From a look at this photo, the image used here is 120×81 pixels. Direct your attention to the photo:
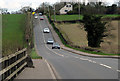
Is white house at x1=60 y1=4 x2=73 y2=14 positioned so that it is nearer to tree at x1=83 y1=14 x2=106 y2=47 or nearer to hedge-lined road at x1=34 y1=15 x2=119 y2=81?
tree at x1=83 y1=14 x2=106 y2=47

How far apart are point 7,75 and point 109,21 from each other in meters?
41.7

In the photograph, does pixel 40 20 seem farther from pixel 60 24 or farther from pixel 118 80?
pixel 118 80

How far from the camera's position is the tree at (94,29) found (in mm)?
47781

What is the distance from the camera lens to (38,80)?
10.1 meters

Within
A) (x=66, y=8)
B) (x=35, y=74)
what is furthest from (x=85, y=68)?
(x=66, y=8)

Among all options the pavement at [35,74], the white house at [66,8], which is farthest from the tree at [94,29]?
the white house at [66,8]

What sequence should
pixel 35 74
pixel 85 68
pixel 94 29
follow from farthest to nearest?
pixel 94 29 < pixel 85 68 < pixel 35 74

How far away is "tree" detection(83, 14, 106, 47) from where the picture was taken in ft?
157

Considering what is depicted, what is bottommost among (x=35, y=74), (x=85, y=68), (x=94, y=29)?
(x=94, y=29)

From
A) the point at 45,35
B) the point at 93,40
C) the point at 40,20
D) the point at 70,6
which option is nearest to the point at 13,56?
the point at 93,40

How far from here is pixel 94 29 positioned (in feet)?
159

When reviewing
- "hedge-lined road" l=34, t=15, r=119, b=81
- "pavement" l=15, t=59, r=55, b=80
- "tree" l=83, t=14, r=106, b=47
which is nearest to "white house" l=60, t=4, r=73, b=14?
"tree" l=83, t=14, r=106, b=47

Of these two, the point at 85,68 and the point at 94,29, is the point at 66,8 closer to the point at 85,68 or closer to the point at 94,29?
the point at 94,29

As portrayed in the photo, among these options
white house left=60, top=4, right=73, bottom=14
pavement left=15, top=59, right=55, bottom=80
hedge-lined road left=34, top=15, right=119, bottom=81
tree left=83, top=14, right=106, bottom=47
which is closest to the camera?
pavement left=15, top=59, right=55, bottom=80
